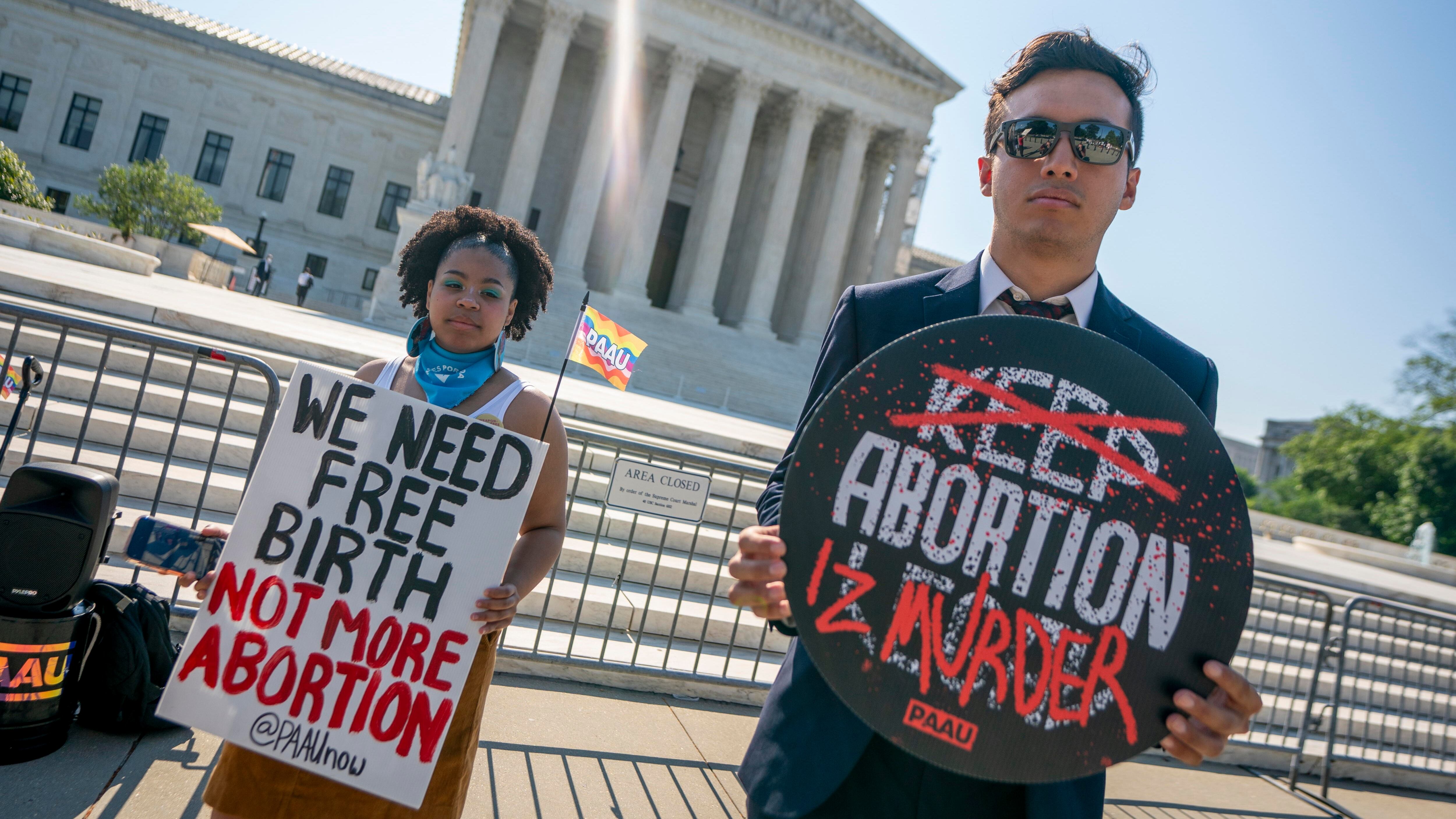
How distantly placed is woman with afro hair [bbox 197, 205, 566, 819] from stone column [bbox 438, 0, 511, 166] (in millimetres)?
31330

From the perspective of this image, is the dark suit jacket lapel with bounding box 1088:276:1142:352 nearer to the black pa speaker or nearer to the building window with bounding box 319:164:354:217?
the black pa speaker

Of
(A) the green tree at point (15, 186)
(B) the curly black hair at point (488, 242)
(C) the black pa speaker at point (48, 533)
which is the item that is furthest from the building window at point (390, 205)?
(B) the curly black hair at point (488, 242)

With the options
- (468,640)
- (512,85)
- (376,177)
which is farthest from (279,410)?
(376,177)

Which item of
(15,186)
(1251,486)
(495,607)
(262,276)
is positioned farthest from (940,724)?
(1251,486)

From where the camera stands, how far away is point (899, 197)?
1449 inches

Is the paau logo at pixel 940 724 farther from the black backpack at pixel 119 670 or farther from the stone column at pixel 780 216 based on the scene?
the stone column at pixel 780 216

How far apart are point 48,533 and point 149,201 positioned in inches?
1418

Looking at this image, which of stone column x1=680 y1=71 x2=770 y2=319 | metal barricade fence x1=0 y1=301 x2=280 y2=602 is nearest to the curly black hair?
metal barricade fence x1=0 y1=301 x2=280 y2=602

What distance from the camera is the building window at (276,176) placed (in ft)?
141

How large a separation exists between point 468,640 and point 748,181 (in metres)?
39.2

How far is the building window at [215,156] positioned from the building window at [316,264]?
19.8 ft

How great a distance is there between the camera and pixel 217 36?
4288 centimetres

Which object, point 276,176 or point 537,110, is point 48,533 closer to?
point 537,110

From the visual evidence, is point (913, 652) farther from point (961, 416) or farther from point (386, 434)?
point (386, 434)
